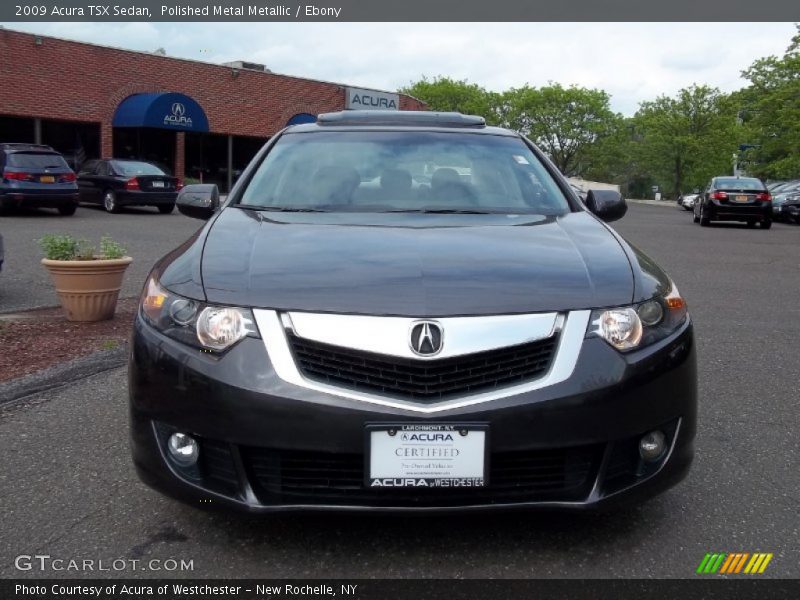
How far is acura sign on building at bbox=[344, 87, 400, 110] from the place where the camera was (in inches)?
1559

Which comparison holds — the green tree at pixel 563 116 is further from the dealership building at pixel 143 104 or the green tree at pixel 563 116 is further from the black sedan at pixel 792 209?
the black sedan at pixel 792 209

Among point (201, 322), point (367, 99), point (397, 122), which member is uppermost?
point (367, 99)

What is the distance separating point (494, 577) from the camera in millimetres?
2686

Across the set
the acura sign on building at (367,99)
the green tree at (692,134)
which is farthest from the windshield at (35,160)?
the green tree at (692,134)

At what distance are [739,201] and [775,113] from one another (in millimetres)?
17053

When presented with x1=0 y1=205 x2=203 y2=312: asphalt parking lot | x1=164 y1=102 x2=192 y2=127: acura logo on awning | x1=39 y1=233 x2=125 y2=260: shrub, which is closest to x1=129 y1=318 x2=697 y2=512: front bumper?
x1=39 y1=233 x2=125 y2=260: shrub

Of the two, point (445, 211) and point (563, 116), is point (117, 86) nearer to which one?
point (445, 211)

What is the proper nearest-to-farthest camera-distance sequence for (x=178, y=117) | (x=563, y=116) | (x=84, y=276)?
(x=84, y=276) → (x=178, y=117) → (x=563, y=116)

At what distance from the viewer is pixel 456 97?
74.3 meters

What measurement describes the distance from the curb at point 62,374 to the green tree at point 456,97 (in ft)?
225

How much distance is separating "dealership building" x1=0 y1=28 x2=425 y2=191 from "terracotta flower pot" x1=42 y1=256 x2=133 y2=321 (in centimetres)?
2149

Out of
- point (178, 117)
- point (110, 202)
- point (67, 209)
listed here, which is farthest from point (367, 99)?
point (67, 209)

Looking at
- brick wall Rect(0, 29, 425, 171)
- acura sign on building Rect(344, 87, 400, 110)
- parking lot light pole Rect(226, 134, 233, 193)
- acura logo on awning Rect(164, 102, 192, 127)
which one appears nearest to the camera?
brick wall Rect(0, 29, 425, 171)

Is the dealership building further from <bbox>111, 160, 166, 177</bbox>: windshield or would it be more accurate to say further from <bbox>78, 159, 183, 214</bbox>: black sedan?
<bbox>111, 160, 166, 177</bbox>: windshield
